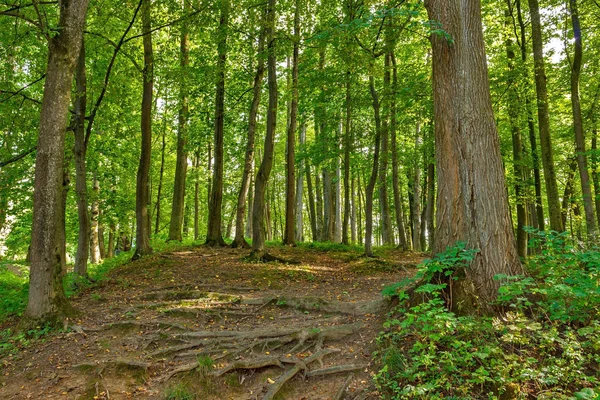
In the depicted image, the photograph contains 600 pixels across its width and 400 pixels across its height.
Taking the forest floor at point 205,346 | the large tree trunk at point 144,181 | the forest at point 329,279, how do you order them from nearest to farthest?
the forest at point 329,279 → the forest floor at point 205,346 → the large tree trunk at point 144,181

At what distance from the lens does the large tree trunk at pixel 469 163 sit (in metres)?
4.77

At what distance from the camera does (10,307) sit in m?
7.34

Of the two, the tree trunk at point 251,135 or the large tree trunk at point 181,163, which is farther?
the large tree trunk at point 181,163

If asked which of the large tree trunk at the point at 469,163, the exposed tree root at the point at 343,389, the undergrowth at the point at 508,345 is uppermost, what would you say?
the large tree trunk at the point at 469,163

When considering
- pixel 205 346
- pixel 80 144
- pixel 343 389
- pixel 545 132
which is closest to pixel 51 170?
pixel 80 144

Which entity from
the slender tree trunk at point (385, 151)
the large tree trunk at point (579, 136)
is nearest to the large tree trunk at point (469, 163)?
the large tree trunk at point (579, 136)

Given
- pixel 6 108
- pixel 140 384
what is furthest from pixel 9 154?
pixel 140 384

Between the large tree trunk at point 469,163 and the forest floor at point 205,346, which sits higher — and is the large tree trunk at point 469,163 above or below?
above

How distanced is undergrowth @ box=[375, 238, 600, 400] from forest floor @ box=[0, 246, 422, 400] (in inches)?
25.3

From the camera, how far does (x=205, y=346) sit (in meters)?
5.62

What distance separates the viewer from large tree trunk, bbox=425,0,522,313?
15.6ft

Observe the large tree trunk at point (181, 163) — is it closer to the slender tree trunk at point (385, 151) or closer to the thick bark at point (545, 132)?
the slender tree trunk at point (385, 151)

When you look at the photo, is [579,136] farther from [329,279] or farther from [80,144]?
[80,144]

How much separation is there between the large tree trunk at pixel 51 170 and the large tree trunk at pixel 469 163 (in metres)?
6.27
